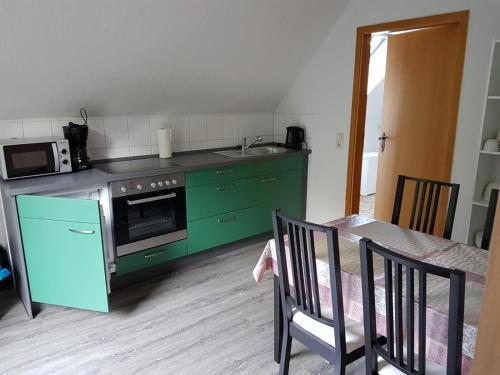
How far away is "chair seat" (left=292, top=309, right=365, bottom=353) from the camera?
5.11 feet

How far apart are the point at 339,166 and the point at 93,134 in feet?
6.93

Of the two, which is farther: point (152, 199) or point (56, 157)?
point (152, 199)

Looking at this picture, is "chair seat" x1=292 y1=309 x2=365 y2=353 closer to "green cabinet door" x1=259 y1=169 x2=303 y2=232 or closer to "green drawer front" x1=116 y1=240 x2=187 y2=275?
"green drawer front" x1=116 y1=240 x2=187 y2=275

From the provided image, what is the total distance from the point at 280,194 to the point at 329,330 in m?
2.11

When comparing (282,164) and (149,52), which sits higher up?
(149,52)

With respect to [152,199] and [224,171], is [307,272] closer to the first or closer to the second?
[152,199]

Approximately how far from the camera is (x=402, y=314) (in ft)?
4.12

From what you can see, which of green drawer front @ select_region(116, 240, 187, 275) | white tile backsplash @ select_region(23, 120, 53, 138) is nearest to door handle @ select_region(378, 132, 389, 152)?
green drawer front @ select_region(116, 240, 187, 275)

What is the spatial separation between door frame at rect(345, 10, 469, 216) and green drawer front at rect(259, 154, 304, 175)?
522 millimetres

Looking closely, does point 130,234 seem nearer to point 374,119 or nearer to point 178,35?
point 178,35

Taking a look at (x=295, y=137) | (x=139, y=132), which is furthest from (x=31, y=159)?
(x=295, y=137)

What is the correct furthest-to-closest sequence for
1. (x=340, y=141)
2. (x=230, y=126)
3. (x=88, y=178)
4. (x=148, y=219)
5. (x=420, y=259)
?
(x=230, y=126)
(x=340, y=141)
(x=148, y=219)
(x=88, y=178)
(x=420, y=259)

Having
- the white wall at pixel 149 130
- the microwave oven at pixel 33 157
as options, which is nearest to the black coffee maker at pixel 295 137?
the white wall at pixel 149 130

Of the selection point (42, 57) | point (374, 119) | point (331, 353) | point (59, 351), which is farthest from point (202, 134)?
point (374, 119)
